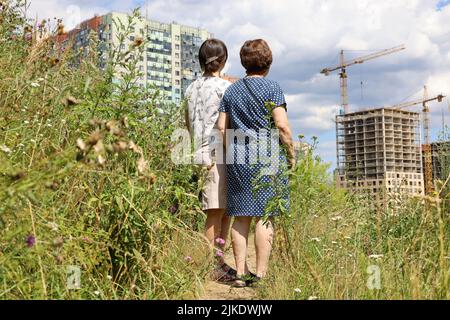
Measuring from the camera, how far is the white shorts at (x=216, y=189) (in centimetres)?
432

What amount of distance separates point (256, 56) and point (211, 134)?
0.62 meters

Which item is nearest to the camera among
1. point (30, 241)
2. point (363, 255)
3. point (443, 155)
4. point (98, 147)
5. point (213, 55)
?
point (98, 147)

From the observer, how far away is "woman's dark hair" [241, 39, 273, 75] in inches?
163

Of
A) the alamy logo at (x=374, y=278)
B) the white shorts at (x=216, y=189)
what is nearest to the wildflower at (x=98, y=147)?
the alamy logo at (x=374, y=278)

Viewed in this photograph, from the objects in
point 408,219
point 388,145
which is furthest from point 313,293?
point 388,145

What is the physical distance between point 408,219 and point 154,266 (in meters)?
1.88

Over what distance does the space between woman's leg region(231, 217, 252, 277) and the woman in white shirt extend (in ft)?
0.62

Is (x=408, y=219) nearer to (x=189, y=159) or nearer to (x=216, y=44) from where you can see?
(x=189, y=159)

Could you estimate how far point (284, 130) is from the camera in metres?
3.92

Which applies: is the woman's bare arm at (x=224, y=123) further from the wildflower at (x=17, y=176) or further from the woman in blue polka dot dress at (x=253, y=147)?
the wildflower at (x=17, y=176)

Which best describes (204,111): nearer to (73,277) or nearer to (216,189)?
(216,189)

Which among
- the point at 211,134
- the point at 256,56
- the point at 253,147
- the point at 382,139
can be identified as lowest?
the point at 253,147

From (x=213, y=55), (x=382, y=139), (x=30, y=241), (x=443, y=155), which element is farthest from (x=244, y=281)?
(x=382, y=139)

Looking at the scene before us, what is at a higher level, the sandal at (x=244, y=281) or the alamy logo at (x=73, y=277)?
the alamy logo at (x=73, y=277)
